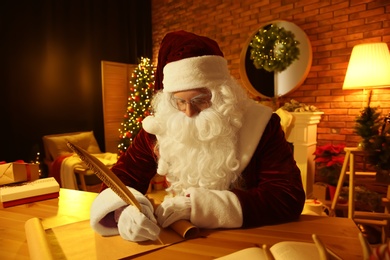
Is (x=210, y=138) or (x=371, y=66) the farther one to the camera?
(x=371, y=66)

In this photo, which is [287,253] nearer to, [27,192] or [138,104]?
[27,192]

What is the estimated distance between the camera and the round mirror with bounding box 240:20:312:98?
139 inches

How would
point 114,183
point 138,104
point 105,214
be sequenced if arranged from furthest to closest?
point 138,104
point 105,214
point 114,183

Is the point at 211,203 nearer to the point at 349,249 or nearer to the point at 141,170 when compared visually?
the point at 349,249

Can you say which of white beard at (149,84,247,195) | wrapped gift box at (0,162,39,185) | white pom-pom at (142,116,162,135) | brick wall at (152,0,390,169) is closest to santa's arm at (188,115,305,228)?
white beard at (149,84,247,195)

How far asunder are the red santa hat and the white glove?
479 mm

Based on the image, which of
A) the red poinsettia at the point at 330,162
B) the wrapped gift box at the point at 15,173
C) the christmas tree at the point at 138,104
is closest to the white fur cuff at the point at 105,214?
the wrapped gift box at the point at 15,173

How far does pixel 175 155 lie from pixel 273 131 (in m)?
0.41

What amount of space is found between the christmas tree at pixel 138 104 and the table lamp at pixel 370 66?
296 centimetres

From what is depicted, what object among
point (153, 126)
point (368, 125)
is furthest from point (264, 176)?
point (368, 125)

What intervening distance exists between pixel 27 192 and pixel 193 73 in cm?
82

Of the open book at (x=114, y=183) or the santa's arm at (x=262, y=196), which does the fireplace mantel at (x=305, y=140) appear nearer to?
the santa's arm at (x=262, y=196)

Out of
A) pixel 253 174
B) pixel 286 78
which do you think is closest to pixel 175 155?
pixel 253 174

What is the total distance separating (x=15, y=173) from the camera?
126 cm
